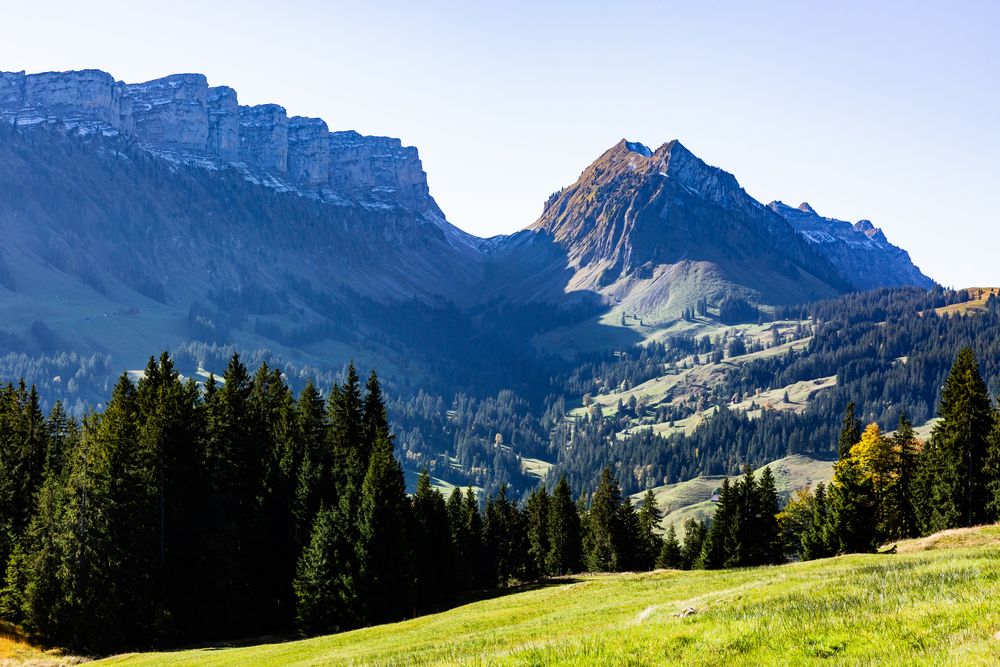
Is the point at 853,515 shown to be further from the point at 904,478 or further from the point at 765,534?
the point at 765,534

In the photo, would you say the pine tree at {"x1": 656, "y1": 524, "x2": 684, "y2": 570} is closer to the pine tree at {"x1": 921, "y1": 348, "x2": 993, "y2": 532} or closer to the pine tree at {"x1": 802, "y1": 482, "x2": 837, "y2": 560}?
the pine tree at {"x1": 802, "y1": 482, "x2": 837, "y2": 560}

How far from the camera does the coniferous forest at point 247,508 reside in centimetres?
5647

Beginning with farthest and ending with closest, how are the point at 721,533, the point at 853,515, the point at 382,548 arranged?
the point at 721,533 < the point at 853,515 < the point at 382,548

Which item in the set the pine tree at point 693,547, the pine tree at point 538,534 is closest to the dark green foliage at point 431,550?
the pine tree at point 538,534

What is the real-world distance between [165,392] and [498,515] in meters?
61.4

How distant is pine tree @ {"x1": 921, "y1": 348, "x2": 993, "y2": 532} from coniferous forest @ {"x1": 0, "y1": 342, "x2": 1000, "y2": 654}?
0.48 ft

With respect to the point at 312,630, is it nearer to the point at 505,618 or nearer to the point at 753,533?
the point at 505,618

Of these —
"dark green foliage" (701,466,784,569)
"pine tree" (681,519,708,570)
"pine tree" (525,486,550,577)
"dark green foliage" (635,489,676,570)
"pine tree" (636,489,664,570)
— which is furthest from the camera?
"pine tree" (681,519,708,570)

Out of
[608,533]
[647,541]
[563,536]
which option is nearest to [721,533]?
[608,533]

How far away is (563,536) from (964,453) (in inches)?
2099

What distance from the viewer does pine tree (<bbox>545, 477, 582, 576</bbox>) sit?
109375mm

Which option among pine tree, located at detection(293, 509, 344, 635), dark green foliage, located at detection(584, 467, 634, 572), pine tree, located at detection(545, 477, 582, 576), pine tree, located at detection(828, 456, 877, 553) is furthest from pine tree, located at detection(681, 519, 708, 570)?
pine tree, located at detection(293, 509, 344, 635)

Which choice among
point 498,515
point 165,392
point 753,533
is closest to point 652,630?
point 165,392

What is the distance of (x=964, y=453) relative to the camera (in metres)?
74.1
